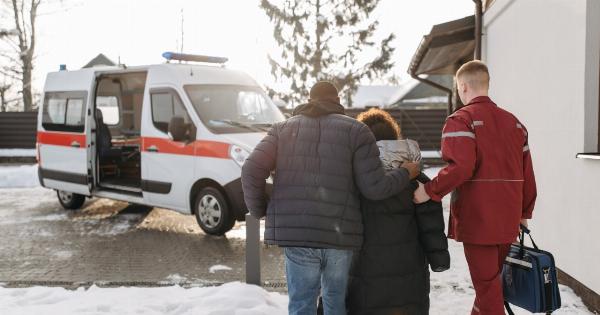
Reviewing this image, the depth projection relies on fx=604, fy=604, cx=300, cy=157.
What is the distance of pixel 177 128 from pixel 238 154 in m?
0.92

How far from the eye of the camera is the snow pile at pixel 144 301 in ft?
15.2

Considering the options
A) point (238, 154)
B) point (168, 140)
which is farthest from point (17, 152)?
point (238, 154)

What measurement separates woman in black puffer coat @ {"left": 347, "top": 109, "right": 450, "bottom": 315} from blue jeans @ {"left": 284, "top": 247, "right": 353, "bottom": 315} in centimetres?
8

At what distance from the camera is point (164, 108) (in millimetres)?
8203

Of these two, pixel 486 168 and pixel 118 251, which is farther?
pixel 118 251

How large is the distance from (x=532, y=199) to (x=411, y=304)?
963 millimetres

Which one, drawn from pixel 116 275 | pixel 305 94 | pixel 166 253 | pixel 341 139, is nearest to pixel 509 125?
pixel 341 139

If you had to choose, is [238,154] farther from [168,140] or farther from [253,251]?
[253,251]

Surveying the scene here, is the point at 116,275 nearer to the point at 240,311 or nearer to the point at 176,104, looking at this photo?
the point at 240,311

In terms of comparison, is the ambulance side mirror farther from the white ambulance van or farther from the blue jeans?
the blue jeans

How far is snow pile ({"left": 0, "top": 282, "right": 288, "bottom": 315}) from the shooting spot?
4.63 meters

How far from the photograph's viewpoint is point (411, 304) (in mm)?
3146

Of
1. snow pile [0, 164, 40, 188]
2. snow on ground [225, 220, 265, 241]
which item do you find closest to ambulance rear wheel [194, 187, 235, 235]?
snow on ground [225, 220, 265, 241]

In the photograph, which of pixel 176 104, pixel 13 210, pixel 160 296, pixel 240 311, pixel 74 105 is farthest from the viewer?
pixel 13 210
